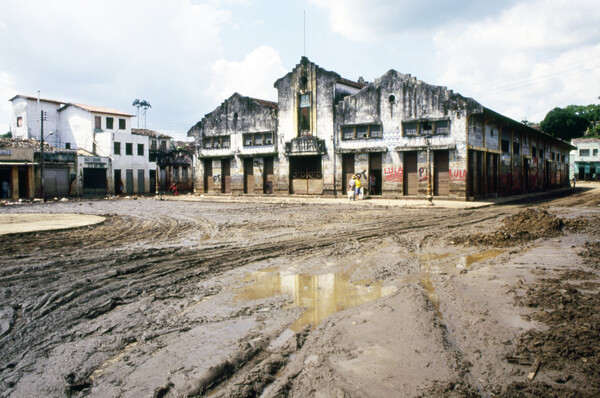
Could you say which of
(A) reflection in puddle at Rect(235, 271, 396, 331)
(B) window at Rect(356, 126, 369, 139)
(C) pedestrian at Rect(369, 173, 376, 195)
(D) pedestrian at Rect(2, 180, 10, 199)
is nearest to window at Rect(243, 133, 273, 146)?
(B) window at Rect(356, 126, 369, 139)

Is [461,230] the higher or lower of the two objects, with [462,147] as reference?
lower

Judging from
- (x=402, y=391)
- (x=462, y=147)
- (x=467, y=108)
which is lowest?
(x=402, y=391)

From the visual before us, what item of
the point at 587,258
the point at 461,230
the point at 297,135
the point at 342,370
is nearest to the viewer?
the point at 342,370

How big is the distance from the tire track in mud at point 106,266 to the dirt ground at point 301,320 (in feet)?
0.11

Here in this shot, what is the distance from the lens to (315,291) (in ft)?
20.3

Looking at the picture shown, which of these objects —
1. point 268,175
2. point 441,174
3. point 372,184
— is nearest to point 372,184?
point 372,184

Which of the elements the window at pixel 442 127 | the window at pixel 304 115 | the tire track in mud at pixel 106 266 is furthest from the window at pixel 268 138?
the tire track in mud at pixel 106 266

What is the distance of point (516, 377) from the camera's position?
3.41m

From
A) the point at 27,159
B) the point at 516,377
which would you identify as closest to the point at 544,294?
the point at 516,377

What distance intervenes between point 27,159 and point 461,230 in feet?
126

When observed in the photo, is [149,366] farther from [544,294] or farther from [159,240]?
[159,240]

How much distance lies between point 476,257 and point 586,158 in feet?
250

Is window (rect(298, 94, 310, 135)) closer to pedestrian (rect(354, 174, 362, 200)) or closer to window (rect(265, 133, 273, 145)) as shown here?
window (rect(265, 133, 273, 145))

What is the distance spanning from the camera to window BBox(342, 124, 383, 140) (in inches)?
1148
